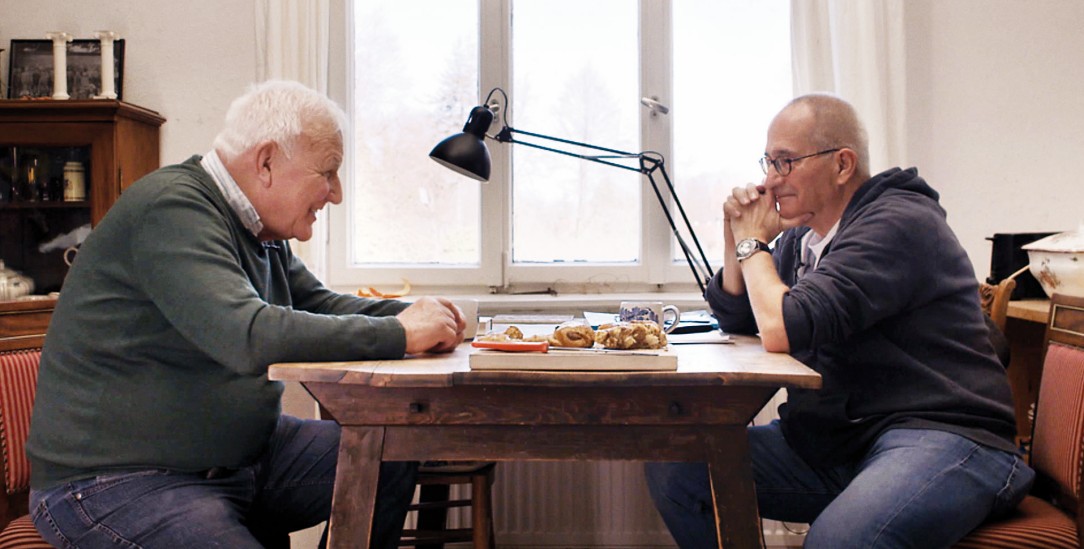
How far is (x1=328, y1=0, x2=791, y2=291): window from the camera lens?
3.20 m

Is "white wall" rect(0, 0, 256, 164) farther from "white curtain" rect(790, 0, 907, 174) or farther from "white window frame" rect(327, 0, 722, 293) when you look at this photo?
"white curtain" rect(790, 0, 907, 174)

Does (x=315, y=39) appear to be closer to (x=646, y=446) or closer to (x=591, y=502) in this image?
(x=591, y=502)

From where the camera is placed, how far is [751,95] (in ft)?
10.5

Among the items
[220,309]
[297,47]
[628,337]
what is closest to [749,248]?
[628,337]

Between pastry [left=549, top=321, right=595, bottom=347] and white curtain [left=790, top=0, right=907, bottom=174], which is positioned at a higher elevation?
white curtain [left=790, top=0, right=907, bottom=174]

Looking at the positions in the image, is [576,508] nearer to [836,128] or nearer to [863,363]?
[863,363]

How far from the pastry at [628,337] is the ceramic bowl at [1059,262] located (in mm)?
1442

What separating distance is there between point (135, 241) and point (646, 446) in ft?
2.98

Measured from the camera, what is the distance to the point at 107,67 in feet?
9.83

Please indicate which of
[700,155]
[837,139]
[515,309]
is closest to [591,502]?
[515,309]

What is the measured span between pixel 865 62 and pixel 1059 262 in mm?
903

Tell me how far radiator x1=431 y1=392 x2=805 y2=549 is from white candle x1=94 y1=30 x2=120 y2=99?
1771mm

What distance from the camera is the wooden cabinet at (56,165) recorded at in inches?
113

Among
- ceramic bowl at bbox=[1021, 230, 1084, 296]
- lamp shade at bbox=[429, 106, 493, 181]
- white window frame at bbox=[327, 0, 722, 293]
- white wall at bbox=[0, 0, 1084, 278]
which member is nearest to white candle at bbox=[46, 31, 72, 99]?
white window frame at bbox=[327, 0, 722, 293]
